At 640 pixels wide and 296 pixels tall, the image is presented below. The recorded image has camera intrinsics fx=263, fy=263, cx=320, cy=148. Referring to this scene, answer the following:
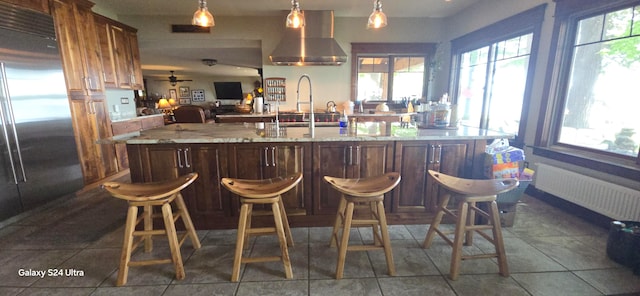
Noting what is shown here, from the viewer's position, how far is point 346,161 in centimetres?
229

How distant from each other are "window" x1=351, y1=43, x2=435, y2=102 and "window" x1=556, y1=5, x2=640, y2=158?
270 cm

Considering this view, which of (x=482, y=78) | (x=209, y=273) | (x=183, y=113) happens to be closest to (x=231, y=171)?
(x=209, y=273)

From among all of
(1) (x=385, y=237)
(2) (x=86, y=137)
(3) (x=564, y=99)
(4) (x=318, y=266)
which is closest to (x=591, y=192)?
(3) (x=564, y=99)

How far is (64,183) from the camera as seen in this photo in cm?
304

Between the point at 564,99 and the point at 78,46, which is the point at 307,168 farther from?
the point at 78,46

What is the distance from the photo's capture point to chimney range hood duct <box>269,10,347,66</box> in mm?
4531

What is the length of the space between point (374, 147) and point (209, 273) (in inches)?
62.3

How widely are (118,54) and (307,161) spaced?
404cm

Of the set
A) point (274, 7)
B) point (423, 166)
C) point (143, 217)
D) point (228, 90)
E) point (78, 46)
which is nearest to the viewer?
point (143, 217)

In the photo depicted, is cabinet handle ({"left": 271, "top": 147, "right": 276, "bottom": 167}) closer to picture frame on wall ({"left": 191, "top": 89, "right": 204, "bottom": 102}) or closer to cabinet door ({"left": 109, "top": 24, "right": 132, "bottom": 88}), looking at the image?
cabinet door ({"left": 109, "top": 24, "right": 132, "bottom": 88})

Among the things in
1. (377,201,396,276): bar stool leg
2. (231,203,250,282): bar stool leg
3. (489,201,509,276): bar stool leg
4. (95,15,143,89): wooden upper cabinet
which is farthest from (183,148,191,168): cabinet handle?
(95,15,143,89): wooden upper cabinet

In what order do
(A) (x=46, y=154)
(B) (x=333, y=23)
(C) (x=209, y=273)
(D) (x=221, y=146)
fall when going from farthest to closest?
(B) (x=333, y=23), (A) (x=46, y=154), (D) (x=221, y=146), (C) (x=209, y=273)

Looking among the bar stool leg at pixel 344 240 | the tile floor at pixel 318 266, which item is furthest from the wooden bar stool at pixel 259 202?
the bar stool leg at pixel 344 240

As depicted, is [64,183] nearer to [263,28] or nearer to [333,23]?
[263,28]
